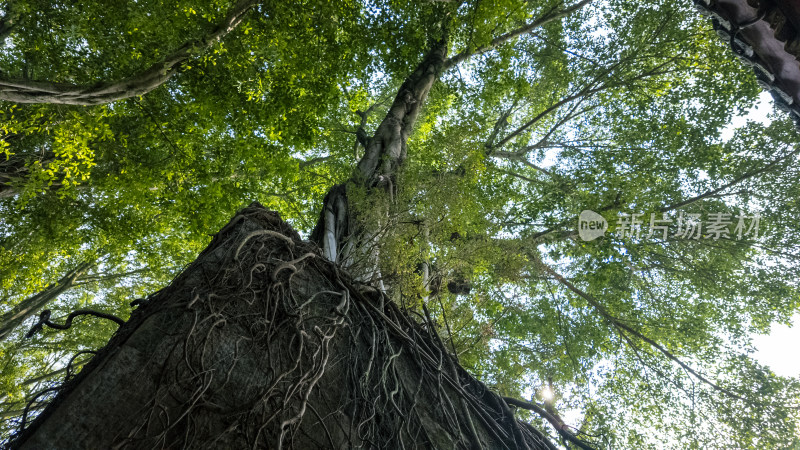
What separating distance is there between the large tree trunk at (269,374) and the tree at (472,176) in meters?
0.95

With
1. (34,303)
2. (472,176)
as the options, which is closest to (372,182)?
(472,176)

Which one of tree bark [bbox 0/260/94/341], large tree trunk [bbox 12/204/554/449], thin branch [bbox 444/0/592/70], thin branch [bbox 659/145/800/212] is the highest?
thin branch [bbox 444/0/592/70]

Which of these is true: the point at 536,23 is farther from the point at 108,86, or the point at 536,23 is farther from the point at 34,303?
the point at 34,303

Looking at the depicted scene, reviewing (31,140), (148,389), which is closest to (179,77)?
(31,140)

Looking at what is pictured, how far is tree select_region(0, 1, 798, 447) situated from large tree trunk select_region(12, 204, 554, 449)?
949 millimetres

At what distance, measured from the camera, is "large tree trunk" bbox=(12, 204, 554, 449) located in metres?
1.56

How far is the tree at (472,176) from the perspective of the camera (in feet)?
14.8

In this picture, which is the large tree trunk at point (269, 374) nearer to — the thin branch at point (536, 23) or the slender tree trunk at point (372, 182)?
the slender tree trunk at point (372, 182)

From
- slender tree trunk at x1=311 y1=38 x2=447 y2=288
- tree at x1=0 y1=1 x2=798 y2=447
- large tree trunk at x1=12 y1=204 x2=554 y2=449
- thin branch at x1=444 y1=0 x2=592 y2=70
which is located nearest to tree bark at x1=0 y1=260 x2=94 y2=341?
tree at x1=0 y1=1 x2=798 y2=447

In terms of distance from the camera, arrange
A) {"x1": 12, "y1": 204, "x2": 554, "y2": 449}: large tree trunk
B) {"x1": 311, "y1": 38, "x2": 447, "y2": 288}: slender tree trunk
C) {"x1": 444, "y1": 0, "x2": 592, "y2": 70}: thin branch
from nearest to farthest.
A: {"x1": 12, "y1": 204, "x2": 554, "y2": 449}: large tree trunk < {"x1": 311, "y1": 38, "x2": 447, "y2": 288}: slender tree trunk < {"x1": 444, "y1": 0, "x2": 592, "y2": 70}: thin branch

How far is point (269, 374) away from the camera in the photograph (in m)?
1.92

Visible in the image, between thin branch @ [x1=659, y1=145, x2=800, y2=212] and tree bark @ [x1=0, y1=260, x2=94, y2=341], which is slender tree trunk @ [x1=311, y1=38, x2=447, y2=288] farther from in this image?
tree bark @ [x1=0, y1=260, x2=94, y2=341]

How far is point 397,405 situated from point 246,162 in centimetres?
523

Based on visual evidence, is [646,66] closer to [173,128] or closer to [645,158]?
[645,158]
